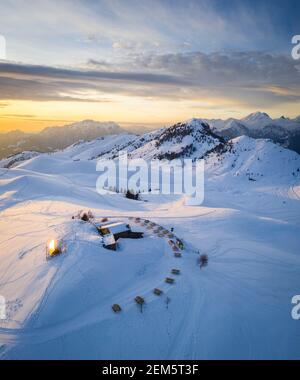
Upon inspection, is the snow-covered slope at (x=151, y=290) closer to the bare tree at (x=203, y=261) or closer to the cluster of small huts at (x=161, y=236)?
the cluster of small huts at (x=161, y=236)

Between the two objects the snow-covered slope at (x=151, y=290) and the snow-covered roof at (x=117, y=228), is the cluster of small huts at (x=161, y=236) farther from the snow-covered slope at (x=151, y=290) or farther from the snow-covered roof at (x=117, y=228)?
the snow-covered roof at (x=117, y=228)

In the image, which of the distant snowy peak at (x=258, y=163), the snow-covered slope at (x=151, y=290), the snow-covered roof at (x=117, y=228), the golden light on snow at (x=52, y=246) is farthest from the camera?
the distant snowy peak at (x=258, y=163)

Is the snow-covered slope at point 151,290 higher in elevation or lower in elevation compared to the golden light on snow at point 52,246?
lower

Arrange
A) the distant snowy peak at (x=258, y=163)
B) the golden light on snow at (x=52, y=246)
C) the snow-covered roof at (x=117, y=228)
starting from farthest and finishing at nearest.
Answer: the distant snowy peak at (x=258, y=163), the snow-covered roof at (x=117, y=228), the golden light on snow at (x=52, y=246)

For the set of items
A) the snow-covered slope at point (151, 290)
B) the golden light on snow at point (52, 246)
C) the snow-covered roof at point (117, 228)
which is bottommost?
the snow-covered slope at point (151, 290)

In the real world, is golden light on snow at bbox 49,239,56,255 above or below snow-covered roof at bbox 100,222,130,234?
below

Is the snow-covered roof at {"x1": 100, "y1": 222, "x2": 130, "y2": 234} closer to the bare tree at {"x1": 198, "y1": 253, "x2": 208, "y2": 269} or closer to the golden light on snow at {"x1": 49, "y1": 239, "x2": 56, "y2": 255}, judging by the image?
the golden light on snow at {"x1": 49, "y1": 239, "x2": 56, "y2": 255}

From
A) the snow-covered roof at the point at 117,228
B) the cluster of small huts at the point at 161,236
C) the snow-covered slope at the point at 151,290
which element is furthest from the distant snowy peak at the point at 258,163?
the snow-covered roof at the point at 117,228

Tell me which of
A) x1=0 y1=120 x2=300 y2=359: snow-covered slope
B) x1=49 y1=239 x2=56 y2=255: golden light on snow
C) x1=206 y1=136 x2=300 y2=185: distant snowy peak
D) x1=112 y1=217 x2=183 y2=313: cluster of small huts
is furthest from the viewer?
x1=206 y1=136 x2=300 y2=185: distant snowy peak

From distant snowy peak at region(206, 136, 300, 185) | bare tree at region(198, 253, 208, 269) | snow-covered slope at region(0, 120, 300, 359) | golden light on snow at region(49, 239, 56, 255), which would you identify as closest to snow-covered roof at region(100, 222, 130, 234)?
A: snow-covered slope at region(0, 120, 300, 359)

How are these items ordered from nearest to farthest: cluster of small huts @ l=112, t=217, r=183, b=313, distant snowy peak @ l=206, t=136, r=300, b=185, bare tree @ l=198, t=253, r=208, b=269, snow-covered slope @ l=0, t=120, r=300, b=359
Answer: snow-covered slope @ l=0, t=120, r=300, b=359 → cluster of small huts @ l=112, t=217, r=183, b=313 → bare tree @ l=198, t=253, r=208, b=269 → distant snowy peak @ l=206, t=136, r=300, b=185

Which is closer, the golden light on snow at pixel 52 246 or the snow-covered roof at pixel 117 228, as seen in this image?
the golden light on snow at pixel 52 246
